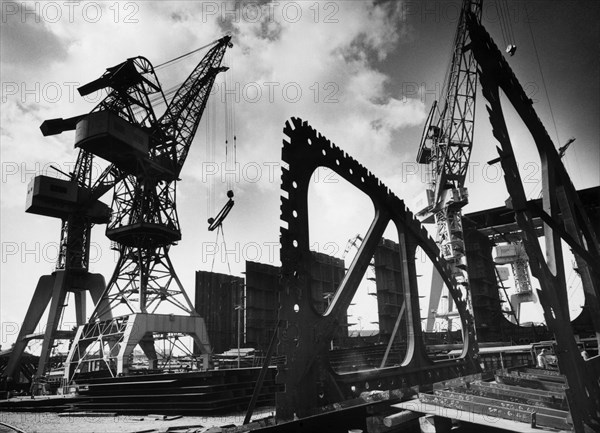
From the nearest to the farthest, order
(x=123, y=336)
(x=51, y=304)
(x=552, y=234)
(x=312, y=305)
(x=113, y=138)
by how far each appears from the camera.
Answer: (x=312, y=305) < (x=552, y=234) < (x=123, y=336) < (x=113, y=138) < (x=51, y=304)

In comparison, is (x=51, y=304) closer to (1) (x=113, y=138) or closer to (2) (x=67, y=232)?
(2) (x=67, y=232)

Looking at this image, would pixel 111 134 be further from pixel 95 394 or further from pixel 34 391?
pixel 34 391

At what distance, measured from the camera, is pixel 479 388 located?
6.35 m

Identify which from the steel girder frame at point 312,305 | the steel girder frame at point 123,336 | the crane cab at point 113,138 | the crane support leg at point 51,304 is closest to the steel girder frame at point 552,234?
the steel girder frame at point 312,305

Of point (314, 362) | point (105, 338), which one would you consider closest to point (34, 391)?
point (105, 338)

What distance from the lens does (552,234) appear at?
21.6 feet

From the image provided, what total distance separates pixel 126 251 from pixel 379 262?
23027 millimetres

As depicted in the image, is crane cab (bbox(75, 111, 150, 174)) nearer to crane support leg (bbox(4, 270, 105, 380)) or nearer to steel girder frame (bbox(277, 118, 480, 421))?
crane support leg (bbox(4, 270, 105, 380))

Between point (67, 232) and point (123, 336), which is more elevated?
point (67, 232)

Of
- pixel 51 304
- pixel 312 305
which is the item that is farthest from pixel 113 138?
pixel 312 305

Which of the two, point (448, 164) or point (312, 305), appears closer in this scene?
point (312, 305)

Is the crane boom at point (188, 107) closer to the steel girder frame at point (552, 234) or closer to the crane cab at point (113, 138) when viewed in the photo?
the crane cab at point (113, 138)

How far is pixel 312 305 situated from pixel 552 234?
4.40 metres

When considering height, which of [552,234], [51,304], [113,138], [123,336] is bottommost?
[123,336]
